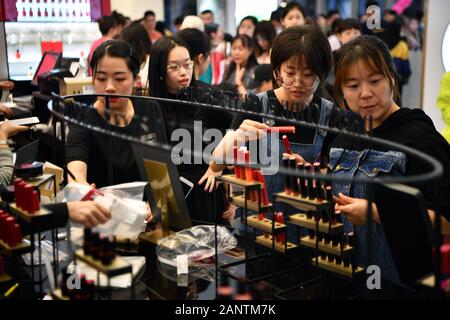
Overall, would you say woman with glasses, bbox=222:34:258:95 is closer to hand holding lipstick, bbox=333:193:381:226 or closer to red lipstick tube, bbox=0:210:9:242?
hand holding lipstick, bbox=333:193:381:226

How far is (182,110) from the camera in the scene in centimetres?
220

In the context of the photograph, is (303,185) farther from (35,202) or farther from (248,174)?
(35,202)

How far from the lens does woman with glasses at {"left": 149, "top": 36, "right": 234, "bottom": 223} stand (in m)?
1.97

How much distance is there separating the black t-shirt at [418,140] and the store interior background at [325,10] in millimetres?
2862

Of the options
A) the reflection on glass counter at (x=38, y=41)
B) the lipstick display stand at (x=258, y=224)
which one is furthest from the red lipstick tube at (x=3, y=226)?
the reflection on glass counter at (x=38, y=41)

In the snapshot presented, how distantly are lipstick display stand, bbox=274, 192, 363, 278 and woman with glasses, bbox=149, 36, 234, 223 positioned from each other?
454 millimetres

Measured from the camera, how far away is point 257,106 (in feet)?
5.45

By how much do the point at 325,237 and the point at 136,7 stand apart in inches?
277

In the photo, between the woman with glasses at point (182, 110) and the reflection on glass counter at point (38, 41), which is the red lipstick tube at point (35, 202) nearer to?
the woman with glasses at point (182, 110)

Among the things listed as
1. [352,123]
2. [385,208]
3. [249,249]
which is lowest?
[249,249]
